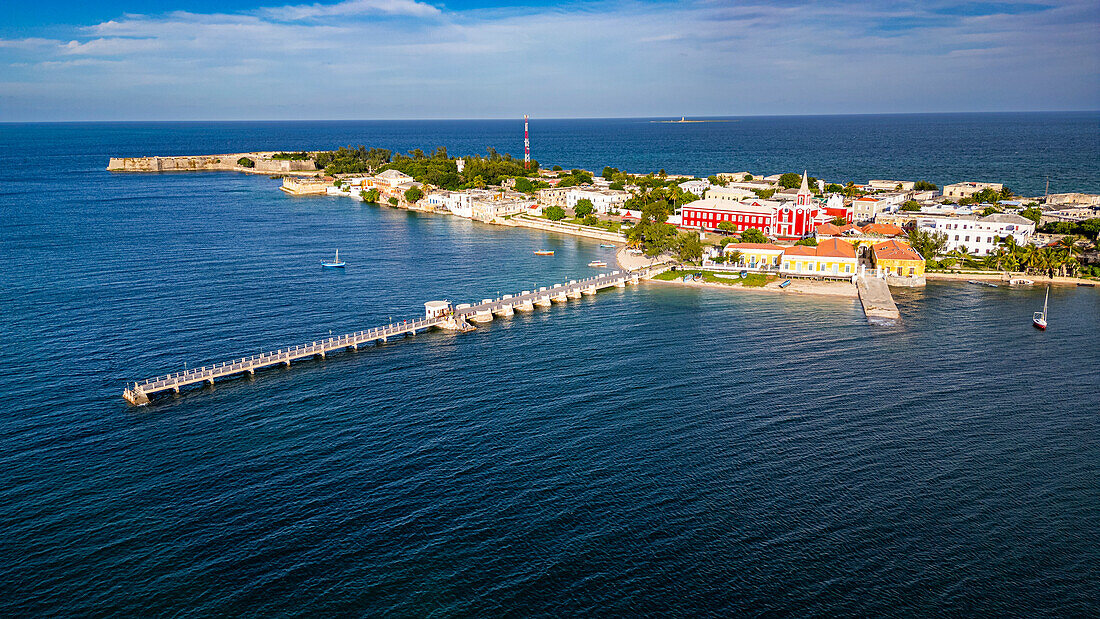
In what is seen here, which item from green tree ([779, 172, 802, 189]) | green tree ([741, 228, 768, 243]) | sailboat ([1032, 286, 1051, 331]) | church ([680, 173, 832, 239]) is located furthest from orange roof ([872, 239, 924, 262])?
green tree ([779, 172, 802, 189])

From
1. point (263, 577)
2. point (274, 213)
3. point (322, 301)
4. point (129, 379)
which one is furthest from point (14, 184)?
point (263, 577)

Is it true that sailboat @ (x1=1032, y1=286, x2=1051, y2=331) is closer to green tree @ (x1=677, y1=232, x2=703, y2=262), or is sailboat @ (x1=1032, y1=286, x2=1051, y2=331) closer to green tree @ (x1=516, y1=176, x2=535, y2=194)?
green tree @ (x1=677, y1=232, x2=703, y2=262)

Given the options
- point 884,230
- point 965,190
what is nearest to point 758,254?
point 884,230

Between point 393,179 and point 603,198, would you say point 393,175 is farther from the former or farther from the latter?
point 603,198

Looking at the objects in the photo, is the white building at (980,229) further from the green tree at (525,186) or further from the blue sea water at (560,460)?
the green tree at (525,186)

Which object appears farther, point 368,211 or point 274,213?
point 368,211

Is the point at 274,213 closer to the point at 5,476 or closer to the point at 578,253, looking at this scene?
the point at 578,253
